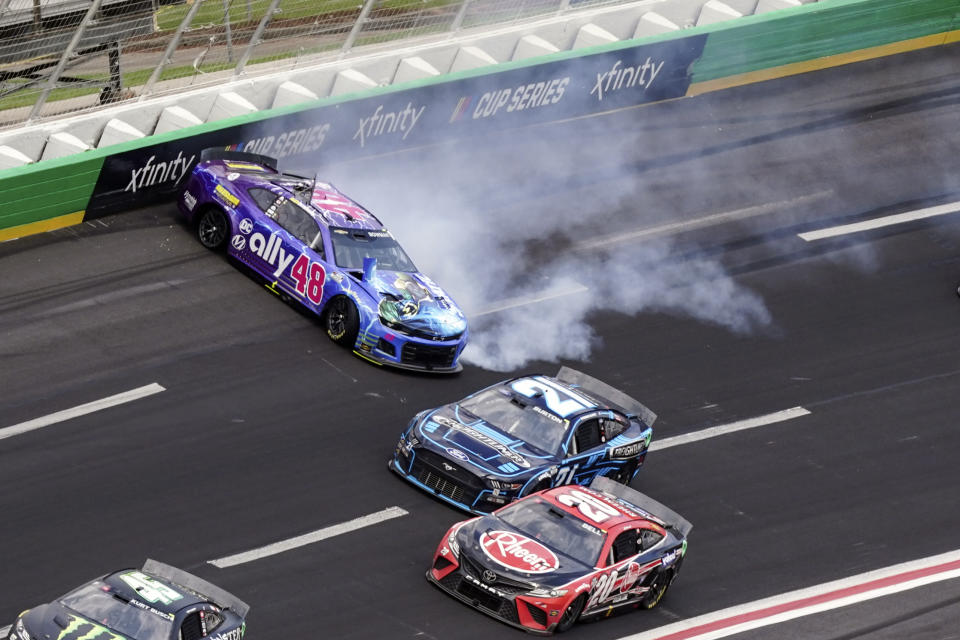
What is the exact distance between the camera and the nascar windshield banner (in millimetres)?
24500

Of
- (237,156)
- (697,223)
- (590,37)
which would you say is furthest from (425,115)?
(697,223)

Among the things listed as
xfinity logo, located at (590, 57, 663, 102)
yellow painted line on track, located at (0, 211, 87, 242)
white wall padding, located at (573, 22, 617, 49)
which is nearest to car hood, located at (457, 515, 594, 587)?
yellow painted line on track, located at (0, 211, 87, 242)

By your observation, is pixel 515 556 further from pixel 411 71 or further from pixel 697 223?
pixel 411 71

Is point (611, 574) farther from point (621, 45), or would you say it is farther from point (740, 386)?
point (621, 45)

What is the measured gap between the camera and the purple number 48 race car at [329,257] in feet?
70.0

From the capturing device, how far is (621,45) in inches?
1144

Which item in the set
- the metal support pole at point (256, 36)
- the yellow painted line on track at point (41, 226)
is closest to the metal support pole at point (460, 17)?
the metal support pole at point (256, 36)

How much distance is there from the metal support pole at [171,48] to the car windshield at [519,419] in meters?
9.57

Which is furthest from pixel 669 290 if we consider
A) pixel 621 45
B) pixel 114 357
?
pixel 114 357

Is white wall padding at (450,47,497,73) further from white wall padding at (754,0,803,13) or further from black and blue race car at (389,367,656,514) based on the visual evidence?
black and blue race car at (389,367,656,514)

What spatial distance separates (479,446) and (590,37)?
13.6 metres

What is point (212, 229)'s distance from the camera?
23.5 m

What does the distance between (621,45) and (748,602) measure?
13.9m

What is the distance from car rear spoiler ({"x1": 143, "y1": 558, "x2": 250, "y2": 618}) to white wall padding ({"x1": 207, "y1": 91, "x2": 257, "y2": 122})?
41.5 feet
